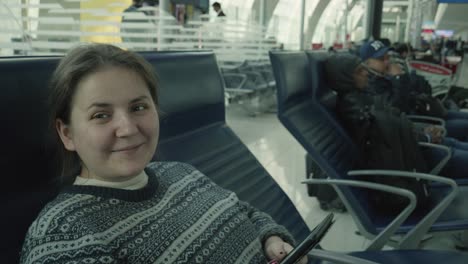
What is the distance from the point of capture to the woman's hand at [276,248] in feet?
3.77

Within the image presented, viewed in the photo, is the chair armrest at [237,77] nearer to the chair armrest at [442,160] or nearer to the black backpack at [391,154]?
the chair armrest at [442,160]

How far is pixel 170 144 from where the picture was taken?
1.46 meters

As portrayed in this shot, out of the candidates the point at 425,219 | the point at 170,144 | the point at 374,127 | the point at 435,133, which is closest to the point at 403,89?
the point at 435,133

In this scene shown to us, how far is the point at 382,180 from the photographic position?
2.14 m

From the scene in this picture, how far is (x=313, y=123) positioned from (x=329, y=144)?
13cm

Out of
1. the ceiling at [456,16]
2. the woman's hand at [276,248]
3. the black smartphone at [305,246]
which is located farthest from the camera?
the ceiling at [456,16]

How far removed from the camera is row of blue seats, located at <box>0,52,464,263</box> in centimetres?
87

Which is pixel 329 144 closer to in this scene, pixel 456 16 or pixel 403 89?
pixel 403 89

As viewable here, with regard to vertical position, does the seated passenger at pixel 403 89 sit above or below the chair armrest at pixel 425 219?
above

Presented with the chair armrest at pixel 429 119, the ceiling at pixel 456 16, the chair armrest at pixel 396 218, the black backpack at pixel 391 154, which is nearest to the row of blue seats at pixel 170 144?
the chair armrest at pixel 396 218

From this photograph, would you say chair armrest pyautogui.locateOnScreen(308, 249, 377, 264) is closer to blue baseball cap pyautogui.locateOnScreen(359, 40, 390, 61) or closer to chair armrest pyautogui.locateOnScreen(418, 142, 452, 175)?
chair armrest pyautogui.locateOnScreen(418, 142, 452, 175)

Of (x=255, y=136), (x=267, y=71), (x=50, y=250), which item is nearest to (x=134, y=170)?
(x=50, y=250)

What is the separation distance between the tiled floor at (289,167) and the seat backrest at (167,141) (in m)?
1.17

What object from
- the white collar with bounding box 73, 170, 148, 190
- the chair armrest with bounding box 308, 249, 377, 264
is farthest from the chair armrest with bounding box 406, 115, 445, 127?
the white collar with bounding box 73, 170, 148, 190
